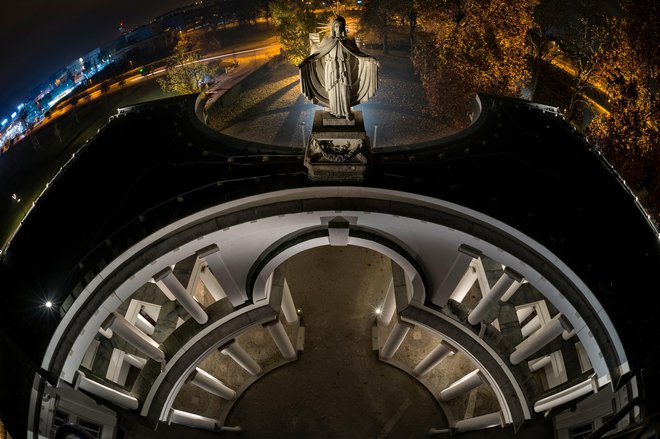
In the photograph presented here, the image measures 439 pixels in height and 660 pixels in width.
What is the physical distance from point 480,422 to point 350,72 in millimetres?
26561

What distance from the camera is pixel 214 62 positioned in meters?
63.2

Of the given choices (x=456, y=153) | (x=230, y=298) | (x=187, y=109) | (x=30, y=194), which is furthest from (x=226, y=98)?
(x=456, y=153)

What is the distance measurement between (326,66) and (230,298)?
54.7 ft

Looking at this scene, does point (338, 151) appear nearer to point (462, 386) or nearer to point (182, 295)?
point (182, 295)

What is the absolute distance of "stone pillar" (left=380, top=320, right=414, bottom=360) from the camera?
30.3m

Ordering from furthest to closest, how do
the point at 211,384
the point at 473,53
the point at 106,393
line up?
the point at 473,53 → the point at 211,384 → the point at 106,393

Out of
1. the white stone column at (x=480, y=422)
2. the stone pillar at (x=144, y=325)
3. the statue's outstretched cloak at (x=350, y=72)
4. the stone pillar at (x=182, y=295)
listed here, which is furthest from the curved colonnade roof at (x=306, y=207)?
the white stone column at (x=480, y=422)

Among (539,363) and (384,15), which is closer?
(539,363)

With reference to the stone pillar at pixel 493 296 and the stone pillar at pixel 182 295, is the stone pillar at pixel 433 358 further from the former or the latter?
the stone pillar at pixel 182 295

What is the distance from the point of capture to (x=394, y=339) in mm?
33000

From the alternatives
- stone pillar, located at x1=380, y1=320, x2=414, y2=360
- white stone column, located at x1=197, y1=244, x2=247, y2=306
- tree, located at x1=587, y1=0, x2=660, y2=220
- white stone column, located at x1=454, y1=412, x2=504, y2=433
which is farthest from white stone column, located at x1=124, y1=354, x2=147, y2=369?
tree, located at x1=587, y1=0, x2=660, y2=220

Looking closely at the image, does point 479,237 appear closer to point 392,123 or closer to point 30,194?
point 392,123

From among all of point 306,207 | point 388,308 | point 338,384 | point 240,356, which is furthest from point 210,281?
point 388,308

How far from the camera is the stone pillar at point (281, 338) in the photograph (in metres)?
30.9
